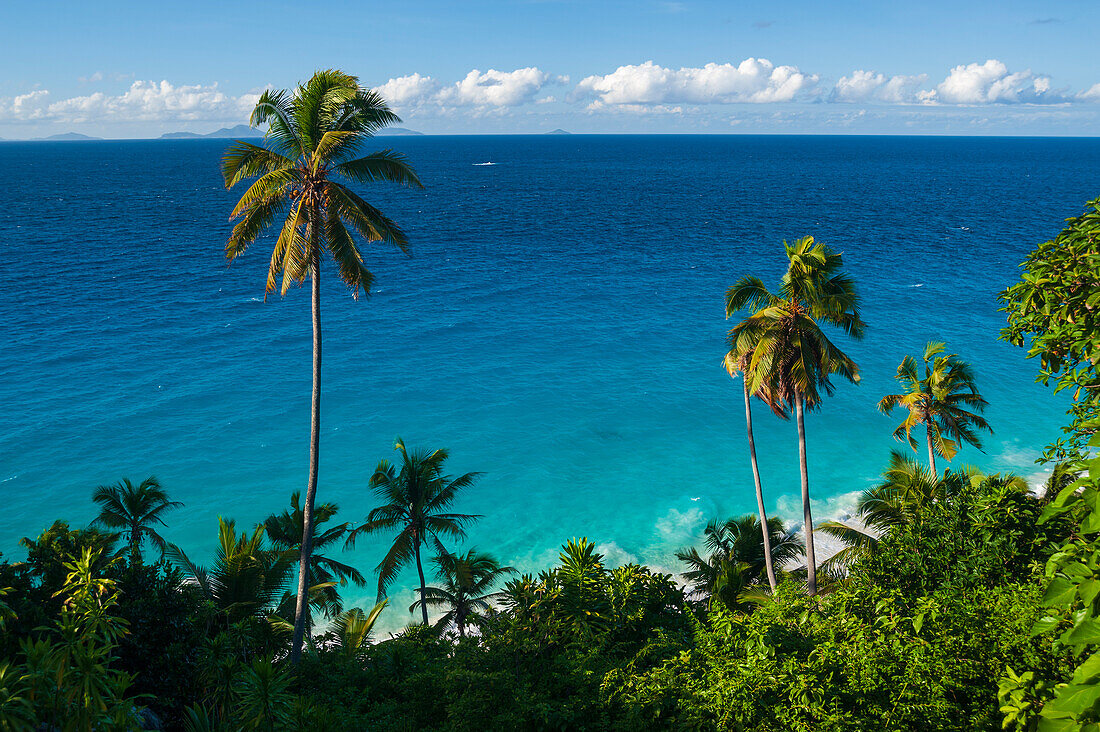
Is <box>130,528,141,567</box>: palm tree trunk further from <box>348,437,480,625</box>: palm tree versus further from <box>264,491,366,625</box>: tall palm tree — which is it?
<box>348,437,480,625</box>: palm tree

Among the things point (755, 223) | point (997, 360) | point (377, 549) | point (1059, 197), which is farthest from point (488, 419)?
point (1059, 197)

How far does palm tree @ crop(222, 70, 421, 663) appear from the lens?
62.0 feet

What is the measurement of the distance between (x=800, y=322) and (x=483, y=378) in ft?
125

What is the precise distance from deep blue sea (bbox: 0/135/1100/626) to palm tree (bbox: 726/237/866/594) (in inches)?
640

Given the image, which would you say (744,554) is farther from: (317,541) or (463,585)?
(317,541)

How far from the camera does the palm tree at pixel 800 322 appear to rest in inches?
911

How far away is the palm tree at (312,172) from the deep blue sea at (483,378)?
2084 cm

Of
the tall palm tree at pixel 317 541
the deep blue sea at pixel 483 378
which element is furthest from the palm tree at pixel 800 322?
the tall palm tree at pixel 317 541

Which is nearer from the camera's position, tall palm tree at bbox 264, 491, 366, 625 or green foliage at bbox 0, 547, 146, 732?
green foliage at bbox 0, 547, 146, 732

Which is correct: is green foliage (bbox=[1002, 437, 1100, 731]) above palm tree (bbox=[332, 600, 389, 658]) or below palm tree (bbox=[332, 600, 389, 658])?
above

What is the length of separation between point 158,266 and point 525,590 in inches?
3515

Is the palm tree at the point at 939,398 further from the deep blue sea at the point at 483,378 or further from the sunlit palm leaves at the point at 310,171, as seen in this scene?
the sunlit palm leaves at the point at 310,171

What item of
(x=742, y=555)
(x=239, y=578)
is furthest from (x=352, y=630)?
(x=742, y=555)

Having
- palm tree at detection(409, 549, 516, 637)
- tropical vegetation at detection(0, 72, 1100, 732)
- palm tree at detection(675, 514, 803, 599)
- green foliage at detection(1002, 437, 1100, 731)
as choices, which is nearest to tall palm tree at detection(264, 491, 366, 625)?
tropical vegetation at detection(0, 72, 1100, 732)
